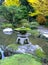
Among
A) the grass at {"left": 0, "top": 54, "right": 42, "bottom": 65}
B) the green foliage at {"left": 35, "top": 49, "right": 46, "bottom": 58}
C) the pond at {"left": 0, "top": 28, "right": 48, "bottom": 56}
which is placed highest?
the grass at {"left": 0, "top": 54, "right": 42, "bottom": 65}

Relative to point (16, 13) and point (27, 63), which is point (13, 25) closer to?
point (16, 13)

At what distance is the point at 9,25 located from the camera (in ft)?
57.0

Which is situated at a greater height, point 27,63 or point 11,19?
point 27,63

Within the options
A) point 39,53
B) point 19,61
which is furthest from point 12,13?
point 19,61

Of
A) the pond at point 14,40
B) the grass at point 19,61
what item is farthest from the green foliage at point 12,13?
the grass at point 19,61

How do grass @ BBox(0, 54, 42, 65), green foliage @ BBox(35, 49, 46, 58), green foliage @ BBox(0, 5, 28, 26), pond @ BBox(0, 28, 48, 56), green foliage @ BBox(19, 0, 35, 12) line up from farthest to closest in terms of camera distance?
1. green foliage @ BBox(19, 0, 35, 12)
2. green foliage @ BBox(0, 5, 28, 26)
3. pond @ BBox(0, 28, 48, 56)
4. green foliage @ BBox(35, 49, 46, 58)
5. grass @ BBox(0, 54, 42, 65)

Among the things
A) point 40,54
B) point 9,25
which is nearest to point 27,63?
point 40,54

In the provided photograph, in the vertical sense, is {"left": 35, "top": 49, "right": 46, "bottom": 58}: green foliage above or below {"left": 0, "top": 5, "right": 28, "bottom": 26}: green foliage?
above

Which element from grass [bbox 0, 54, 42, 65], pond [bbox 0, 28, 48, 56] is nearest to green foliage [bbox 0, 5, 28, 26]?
pond [bbox 0, 28, 48, 56]

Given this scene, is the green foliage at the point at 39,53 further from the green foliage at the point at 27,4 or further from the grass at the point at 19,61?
the green foliage at the point at 27,4

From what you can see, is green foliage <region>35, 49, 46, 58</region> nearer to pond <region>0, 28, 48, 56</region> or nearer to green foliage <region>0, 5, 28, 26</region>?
pond <region>0, 28, 48, 56</region>

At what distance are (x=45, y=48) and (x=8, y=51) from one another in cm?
238

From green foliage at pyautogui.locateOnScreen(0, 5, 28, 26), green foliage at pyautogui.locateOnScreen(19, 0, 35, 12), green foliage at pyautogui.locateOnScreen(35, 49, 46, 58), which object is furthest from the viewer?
green foliage at pyautogui.locateOnScreen(19, 0, 35, 12)

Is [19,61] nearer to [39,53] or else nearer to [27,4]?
[39,53]
